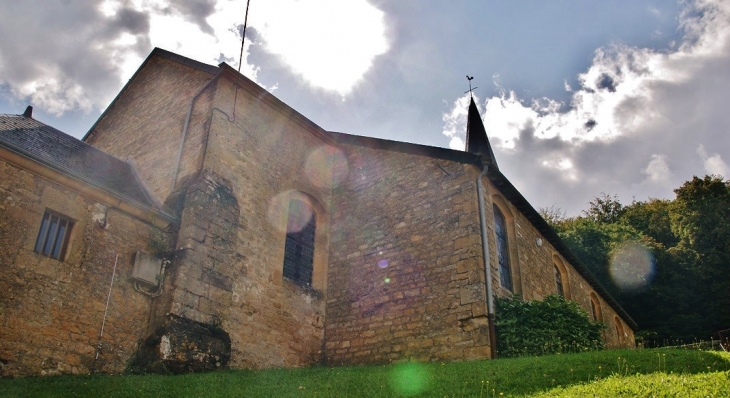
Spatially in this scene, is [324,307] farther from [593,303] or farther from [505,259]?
[593,303]

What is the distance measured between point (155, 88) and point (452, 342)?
10.3 meters

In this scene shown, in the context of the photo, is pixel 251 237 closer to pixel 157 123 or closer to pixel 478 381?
pixel 157 123

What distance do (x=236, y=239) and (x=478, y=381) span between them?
5.95 metres

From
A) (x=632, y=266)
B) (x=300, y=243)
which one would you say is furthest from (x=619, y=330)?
(x=300, y=243)

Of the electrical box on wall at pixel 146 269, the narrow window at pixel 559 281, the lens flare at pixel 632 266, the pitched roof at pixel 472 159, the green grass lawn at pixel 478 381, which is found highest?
the lens flare at pixel 632 266

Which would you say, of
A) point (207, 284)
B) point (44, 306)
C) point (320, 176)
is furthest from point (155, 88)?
point (44, 306)

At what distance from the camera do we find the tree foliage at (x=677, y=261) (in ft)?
88.6

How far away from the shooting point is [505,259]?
13594 millimetres

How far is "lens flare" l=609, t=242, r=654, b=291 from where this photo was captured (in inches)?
1188

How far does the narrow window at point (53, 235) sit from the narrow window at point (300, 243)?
480 cm

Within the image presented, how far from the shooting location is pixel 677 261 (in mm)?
29125

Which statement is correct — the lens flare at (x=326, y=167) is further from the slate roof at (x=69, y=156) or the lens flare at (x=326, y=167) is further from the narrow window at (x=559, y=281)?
the narrow window at (x=559, y=281)

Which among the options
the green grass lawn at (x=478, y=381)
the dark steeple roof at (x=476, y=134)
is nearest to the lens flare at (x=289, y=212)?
the green grass lawn at (x=478, y=381)

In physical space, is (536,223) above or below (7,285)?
above
